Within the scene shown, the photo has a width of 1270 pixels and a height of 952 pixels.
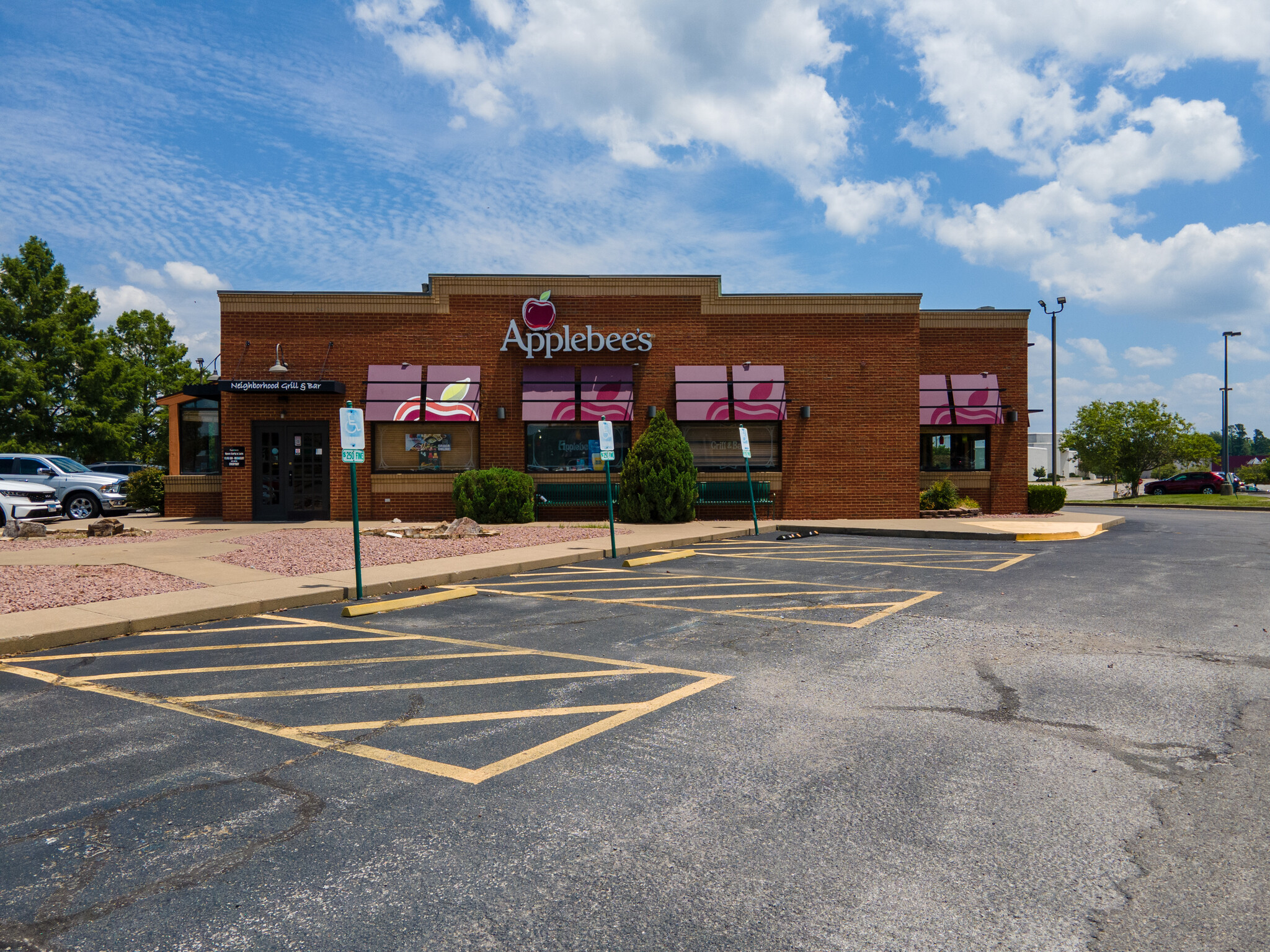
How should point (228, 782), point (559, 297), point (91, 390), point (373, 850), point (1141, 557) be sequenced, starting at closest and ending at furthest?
1. point (373, 850)
2. point (228, 782)
3. point (1141, 557)
4. point (559, 297)
5. point (91, 390)

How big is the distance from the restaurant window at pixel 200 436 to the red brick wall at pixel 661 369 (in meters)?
2.00

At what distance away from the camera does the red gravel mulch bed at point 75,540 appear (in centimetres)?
1532

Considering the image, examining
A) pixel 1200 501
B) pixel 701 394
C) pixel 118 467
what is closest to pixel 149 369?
pixel 118 467

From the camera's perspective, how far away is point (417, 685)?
6.36 metres

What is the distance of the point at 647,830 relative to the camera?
3770 mm

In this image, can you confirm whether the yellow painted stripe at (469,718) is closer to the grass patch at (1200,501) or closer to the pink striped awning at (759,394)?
the pink striped awning at (759,394)

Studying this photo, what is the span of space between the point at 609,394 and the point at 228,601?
1361 cm

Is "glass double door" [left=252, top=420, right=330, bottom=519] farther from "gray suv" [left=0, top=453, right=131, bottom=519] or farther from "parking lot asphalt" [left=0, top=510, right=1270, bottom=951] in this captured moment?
"parking lot asphalt" [left=0, top=510, right=1270, bottom=951]

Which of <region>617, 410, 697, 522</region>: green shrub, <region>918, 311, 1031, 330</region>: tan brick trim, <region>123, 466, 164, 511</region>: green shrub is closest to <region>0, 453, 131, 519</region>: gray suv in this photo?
<region>123, 466, 164, 511</region>: green shrub

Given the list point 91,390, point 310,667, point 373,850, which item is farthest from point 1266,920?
point 91,390

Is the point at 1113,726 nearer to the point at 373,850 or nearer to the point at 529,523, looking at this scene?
the point at 373,850

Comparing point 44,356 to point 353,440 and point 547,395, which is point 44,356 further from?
point 353,440

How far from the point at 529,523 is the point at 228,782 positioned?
653 inches

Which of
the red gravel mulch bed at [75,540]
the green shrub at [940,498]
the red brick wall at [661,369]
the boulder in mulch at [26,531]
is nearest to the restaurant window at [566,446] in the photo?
the red brick wall at [661,369]
